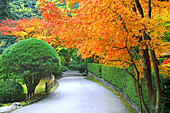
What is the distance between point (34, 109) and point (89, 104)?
3.02 meters

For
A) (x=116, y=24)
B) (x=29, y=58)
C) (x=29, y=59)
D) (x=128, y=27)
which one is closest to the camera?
(x=128, y=27)

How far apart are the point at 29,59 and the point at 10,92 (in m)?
2.28

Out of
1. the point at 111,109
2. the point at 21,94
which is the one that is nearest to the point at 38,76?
the point at 21,94

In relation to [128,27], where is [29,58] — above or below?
below

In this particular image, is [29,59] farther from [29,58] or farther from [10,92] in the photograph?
[10,92]

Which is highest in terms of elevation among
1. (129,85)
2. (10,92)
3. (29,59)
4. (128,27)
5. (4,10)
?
(4,10)

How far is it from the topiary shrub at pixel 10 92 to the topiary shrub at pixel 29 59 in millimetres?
755

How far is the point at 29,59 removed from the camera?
27.9ft

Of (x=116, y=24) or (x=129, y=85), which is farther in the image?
(x=129, y=85)

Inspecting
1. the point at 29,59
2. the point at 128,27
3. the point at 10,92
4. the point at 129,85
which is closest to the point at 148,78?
the point at 128,27

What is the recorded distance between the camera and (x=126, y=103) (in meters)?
7.95

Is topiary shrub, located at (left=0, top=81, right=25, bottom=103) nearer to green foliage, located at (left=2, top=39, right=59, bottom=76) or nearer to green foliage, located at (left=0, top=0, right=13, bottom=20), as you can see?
green foliage, located at (left=2, top=39, right=59, bottom=76)

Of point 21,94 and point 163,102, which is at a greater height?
point 163,102

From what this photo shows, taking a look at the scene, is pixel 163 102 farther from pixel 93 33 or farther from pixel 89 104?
pixel 89 104
